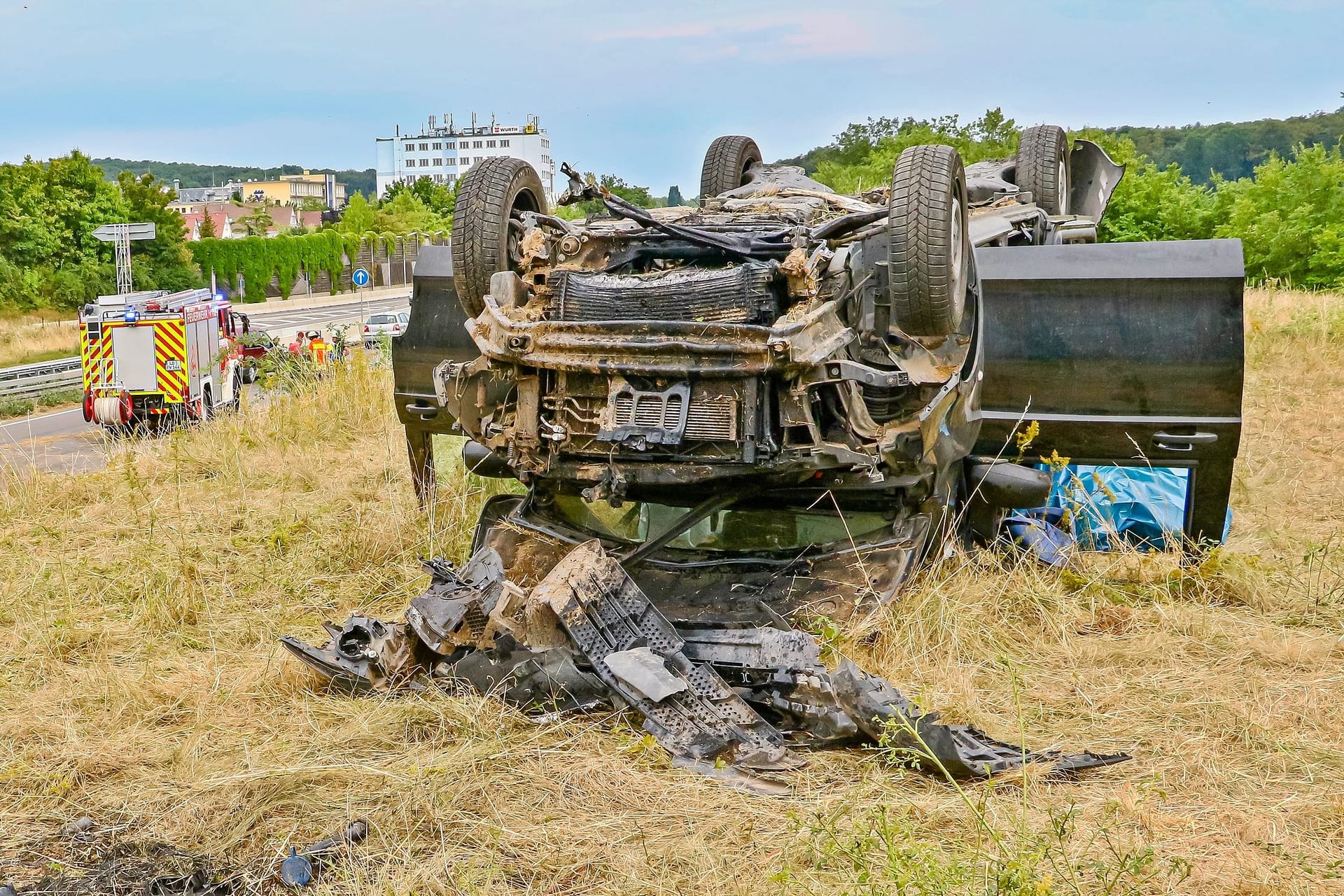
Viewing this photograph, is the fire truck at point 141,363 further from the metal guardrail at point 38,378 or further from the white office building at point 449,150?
the white office building at point 449,150

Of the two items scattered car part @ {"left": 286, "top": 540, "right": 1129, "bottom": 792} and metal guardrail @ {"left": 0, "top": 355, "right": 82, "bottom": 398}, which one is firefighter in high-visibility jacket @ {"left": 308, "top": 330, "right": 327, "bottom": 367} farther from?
scattered car part @ {"left": 286, "top": 540, "right": 1129, "bottom": 792}

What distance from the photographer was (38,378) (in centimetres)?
2486

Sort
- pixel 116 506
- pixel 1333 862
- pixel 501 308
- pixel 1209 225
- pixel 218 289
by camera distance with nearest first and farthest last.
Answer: pixel 1333 862 → pixel 501 308 → pixel 116 506 → pixel 1209 225 → pixel 218 289

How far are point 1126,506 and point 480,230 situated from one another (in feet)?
12.5

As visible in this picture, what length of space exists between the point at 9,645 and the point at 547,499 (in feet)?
8.79

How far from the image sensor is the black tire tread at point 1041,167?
921cm

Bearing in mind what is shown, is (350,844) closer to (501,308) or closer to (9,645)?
(501,308)

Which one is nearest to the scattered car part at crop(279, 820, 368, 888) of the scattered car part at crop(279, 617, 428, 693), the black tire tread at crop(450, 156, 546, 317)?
the scattered car part at crop(279, 617, 428, 693)

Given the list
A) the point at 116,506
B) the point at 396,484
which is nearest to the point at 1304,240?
the point at 396,484

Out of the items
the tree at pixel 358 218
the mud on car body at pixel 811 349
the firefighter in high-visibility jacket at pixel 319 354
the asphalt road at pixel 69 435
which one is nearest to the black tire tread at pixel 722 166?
the mud on car body at pixel 811 349

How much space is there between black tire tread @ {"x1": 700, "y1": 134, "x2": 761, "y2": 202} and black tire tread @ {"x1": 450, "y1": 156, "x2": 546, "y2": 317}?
2976 millimetres

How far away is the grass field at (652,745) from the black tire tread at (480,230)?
1.68 metres

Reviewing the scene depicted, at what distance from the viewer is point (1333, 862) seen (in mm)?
3523

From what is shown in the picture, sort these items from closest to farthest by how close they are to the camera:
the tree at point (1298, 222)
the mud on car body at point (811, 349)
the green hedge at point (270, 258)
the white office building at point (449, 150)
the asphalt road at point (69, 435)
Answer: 1. the mud on car body at point (811, 349)
2. the asphalt road at point (69, 435)
3. the tree at point (1298, 222)
4. the green hedge at point (270, 258)
5. the white office building at point (449, 150)
